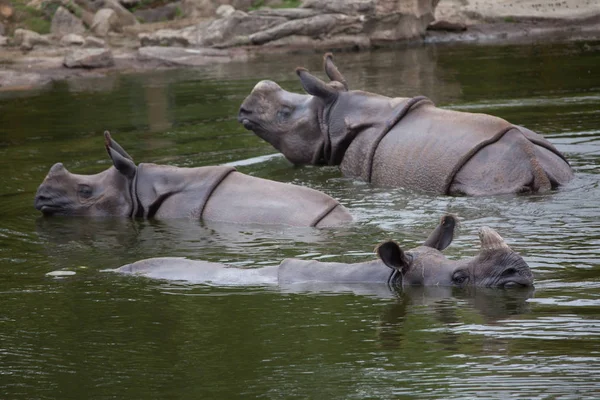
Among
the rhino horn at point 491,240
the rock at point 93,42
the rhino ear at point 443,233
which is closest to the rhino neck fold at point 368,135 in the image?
the rhino ear at point 443,233

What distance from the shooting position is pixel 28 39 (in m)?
27.4

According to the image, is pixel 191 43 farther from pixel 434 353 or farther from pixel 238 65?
pixel 434 353

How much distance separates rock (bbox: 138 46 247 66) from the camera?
25688 mm

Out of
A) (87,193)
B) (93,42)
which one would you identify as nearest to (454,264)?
(87,193)

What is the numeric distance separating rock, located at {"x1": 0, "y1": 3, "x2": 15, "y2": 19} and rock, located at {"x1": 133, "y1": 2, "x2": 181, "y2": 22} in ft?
10.7

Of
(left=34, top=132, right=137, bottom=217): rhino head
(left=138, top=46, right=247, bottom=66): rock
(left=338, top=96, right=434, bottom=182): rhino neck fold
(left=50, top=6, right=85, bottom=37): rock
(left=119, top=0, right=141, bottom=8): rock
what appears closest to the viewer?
(left=34, top=132, right=137, bottom=217): rhino head

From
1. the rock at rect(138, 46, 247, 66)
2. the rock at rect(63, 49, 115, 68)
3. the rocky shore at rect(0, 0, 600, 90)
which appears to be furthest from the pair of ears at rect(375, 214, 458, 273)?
the rock at rect(138, 46, 247, 66)

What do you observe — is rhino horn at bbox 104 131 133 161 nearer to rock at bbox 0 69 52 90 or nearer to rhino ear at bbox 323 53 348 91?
rhino ear at bbox 323 53 348 91

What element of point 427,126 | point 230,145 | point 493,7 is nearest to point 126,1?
point 493,7

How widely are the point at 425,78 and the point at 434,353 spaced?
14428 millimetres

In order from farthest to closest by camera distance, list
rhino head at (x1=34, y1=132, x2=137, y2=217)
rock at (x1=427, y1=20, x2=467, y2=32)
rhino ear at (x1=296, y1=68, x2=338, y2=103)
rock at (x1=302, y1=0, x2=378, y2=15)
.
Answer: rock at (x1=427, y1=20, x2=467, y2=32)
rock at (x1=302, y1=0, x2=378, y2=15)
rhino ear at (x1=296, y1=68, x2=338, y2=103)
rhino head at (x1=34, y1=132, x2=137, y2=217)

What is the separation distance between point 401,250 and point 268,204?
3053 mm

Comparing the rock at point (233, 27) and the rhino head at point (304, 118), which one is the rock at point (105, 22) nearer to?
the rock at point (233, 27)

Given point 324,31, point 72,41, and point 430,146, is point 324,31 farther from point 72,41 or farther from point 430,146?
point 430,146
